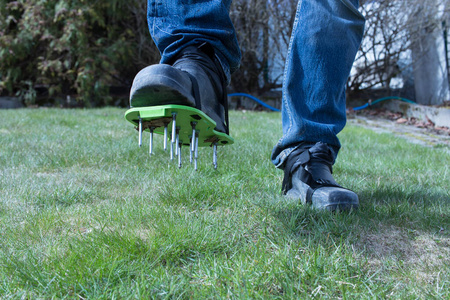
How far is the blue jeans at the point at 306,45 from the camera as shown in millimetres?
1550

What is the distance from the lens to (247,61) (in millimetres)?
6906

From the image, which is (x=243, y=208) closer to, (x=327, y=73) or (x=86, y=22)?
(x=327, y=73)

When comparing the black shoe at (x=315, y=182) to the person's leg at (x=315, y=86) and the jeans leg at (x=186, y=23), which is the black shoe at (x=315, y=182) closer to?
the person's leg at (x=315, y=86)

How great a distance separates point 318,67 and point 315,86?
0.07 metres

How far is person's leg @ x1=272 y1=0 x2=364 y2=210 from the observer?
154 cm

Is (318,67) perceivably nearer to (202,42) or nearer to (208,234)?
(202,42)

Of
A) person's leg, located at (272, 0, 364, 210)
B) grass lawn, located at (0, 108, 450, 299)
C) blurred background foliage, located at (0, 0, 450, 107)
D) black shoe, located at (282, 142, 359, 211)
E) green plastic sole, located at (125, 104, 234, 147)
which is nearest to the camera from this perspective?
grass lawn, located at (0, 108, 450, 299)

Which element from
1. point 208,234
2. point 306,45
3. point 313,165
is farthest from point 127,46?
point 208,234

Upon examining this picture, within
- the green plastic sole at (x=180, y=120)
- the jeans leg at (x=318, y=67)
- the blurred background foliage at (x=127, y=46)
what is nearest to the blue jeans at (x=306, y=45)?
the jeans leg at (x=318, y=67)

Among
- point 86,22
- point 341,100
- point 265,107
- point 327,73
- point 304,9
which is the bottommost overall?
point 265,107

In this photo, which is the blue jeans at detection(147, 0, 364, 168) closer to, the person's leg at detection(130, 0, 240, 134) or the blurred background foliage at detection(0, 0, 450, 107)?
the person's leg at detection(130, 0, 240, 134)

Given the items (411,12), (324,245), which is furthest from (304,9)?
(411,12)

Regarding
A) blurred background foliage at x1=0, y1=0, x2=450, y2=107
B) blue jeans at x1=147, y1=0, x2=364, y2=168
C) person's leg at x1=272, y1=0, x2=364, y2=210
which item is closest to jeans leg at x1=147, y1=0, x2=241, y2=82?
blue jeans at x1=147, y1=0, x2=364, y2=168

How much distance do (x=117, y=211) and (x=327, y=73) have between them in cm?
93
